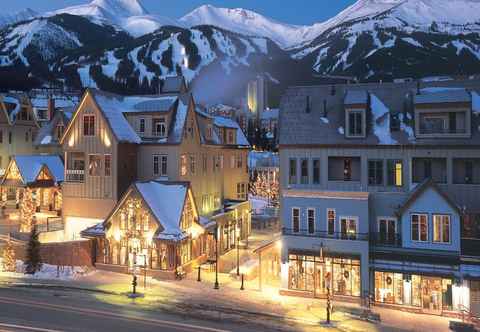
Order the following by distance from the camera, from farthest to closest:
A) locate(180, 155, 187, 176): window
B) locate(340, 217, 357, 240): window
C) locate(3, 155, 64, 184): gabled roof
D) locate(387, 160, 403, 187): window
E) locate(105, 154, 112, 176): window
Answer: locate(3, 155, 64, 184): gabled roof → locate(180, 155, 187, 176): window → locate(105, 154, 112, 176): window → locate(387, 160, 403, 187): window → locate(340, 217, 357, 240): window

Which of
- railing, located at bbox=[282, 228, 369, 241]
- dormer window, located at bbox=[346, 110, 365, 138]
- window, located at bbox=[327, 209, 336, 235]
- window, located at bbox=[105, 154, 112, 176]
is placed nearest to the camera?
railing, located at bbox=[282, 228, 369, 241]

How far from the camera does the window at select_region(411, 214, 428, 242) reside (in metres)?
23.1

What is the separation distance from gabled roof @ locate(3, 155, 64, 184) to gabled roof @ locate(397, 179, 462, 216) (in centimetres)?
3418

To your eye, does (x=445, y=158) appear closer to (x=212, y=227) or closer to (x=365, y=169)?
(x=365, y=169)

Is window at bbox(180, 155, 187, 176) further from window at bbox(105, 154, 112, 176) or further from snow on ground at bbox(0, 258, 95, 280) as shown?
snow on ground at bbox(0, 258, 95, 280)

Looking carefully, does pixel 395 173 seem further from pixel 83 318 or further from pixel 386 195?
pixel 83 318

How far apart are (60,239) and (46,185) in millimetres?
10608

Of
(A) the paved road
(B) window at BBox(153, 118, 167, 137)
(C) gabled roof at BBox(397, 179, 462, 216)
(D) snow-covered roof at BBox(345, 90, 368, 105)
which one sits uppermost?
(D) snow-covered roof at BBox(345, 90, 368, 105)

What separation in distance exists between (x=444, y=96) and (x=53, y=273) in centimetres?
2820

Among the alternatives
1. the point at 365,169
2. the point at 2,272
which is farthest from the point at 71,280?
the point at 365,169

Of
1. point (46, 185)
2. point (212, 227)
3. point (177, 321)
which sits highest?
point (46, 185)

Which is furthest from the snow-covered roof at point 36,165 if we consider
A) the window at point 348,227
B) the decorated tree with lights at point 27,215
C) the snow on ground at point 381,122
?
the snow on ground at point 381,122

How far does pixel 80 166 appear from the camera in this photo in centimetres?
3425

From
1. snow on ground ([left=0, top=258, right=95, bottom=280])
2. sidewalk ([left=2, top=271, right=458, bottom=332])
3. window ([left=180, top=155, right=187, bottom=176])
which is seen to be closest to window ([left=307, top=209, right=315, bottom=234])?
sidewalk ([left=2, top=271, right=458, bottom=332])
